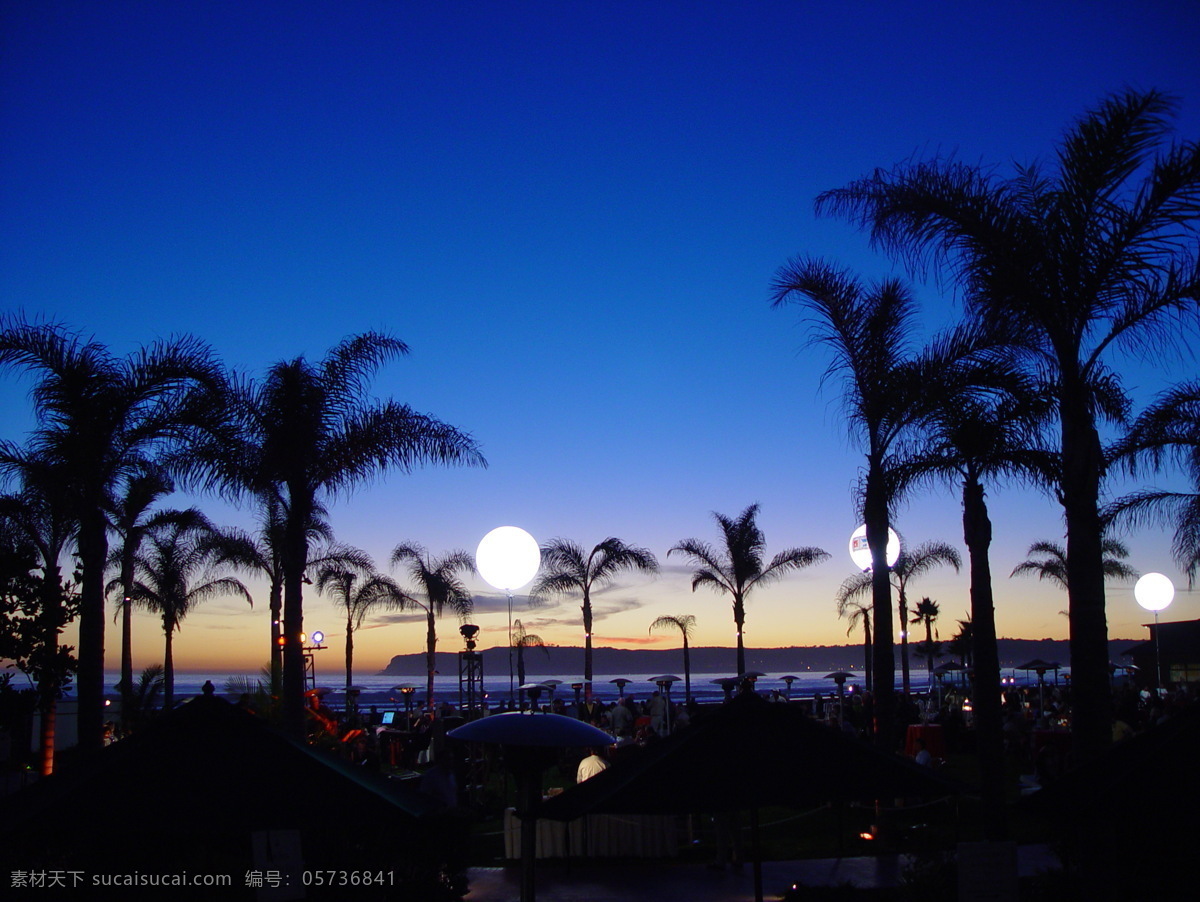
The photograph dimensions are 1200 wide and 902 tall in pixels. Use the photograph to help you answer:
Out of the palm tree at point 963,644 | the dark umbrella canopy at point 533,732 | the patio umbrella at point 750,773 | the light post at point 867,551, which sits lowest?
the palm tree at point 963,644

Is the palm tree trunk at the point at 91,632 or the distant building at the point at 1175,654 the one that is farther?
the distant building at the point at 1175,654

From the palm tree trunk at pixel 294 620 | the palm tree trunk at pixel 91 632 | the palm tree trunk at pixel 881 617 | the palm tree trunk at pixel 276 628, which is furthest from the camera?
the palm tree trunk at pixel 276 628

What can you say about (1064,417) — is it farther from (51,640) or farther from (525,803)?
(51,640)

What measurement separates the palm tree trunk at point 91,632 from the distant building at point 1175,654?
150ft

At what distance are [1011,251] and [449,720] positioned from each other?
1445 centimetres

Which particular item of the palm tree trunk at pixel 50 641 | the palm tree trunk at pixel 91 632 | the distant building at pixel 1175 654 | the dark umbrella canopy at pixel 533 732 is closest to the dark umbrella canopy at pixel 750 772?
the dark umbrella canopy at pixel 533 732

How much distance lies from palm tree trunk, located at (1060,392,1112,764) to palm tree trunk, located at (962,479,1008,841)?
2079mm

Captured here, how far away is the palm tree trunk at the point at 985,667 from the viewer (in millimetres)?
11117

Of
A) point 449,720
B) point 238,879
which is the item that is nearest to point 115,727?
point 449,720

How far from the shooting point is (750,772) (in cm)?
649

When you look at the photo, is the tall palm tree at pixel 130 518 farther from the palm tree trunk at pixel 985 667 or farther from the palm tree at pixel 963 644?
the palm tree at pixel 963 644

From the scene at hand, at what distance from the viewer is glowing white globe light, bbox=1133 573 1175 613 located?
20766 millimetres

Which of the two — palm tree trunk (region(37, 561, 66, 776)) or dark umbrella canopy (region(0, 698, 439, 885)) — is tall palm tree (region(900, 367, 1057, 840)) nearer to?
dark umbrella canopy (region(0, 698, 439, 885))

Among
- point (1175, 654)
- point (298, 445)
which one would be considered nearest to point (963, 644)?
point (1175, 654)
